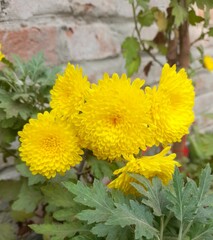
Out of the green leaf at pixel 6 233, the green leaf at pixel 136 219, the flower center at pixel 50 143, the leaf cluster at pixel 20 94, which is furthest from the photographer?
the green leaf at pixel 6 233

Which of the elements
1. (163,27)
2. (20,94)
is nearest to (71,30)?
(163,27)

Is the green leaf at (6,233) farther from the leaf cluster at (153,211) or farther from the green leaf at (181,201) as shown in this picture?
the green leaf at (181,201)

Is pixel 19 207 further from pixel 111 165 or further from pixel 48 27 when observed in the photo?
pixel 48 27

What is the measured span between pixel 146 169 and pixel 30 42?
21.5 inches

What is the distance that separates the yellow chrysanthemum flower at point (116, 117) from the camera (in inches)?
23.1

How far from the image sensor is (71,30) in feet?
3.67

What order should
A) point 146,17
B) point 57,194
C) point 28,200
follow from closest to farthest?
1. point 57,194
2. point 28,200
3. point 146,17

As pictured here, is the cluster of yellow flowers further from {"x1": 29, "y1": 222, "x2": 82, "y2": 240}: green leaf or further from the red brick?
the red brick

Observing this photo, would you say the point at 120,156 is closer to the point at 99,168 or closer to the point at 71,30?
the point at 99,168

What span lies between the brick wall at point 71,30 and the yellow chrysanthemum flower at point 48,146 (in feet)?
1.27

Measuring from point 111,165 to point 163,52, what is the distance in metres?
0.61

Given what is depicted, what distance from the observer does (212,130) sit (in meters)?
1.91

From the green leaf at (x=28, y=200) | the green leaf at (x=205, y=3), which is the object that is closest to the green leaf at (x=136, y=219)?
the green leaf at (x=28, y=200)

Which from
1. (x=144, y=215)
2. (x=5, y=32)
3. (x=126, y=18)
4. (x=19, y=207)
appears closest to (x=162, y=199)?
(x=144, y=215)
